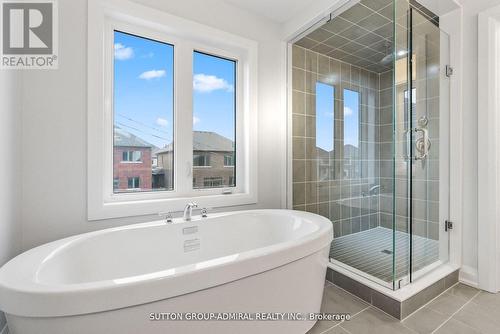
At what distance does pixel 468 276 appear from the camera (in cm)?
191

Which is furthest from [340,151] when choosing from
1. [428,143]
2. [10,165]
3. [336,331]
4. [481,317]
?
[10,165]

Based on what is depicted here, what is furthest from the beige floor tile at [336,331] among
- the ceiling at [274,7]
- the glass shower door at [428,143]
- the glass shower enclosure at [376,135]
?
the ceiling at [274,7]

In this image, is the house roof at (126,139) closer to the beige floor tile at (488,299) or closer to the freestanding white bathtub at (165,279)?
the freestanding white bathtub at (165,279)

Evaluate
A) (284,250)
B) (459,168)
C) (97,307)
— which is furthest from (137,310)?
(459,168)

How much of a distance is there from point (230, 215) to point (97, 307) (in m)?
1.17

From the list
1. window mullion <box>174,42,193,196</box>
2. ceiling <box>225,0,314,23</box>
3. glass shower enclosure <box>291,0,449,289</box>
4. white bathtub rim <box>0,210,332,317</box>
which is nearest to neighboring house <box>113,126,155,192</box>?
window mullion <box>174,42,193,196</box>

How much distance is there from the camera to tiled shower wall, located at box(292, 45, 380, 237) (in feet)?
8.23

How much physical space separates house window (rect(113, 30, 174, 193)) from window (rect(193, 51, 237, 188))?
24cm

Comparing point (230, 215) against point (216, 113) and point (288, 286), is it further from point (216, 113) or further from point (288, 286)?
point (216, 113)

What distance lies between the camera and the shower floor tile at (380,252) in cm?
171

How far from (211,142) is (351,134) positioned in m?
1.66

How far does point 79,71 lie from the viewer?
1539 millimetres

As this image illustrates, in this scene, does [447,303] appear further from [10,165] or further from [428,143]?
[10,165]

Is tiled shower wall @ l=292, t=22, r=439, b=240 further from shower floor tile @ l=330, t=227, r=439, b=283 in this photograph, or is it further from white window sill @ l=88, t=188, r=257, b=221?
white window sill @ l=88, t=188, r=257, b=221
